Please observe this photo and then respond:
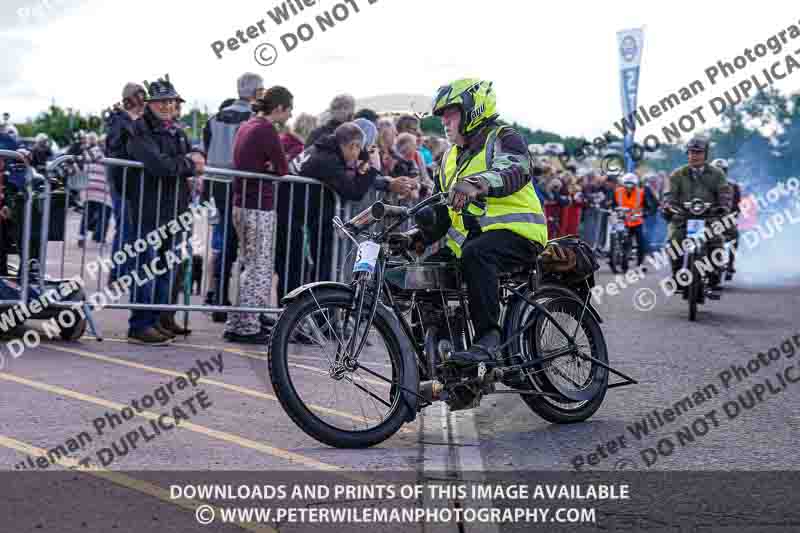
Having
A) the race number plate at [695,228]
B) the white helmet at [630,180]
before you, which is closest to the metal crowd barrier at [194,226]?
the race number plate at [695,228]

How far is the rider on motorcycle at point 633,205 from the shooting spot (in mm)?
23625

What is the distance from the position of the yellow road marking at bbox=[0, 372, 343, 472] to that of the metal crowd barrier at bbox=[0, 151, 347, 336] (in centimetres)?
190

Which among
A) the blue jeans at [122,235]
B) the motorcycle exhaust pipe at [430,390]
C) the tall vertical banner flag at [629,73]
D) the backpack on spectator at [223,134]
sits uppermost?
the tall vertical banner flag at [629,73]

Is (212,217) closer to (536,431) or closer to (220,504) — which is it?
(536,431)

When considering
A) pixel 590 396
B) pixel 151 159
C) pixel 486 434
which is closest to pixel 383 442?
pixel 486 434

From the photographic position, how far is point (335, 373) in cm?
608

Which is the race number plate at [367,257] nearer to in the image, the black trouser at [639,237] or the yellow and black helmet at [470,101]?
the yellow and black helmet at [470,101]

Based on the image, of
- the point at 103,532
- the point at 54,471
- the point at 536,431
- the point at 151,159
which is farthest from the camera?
the point at 151,159

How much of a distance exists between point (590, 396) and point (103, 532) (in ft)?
11.4

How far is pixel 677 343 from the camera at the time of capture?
1126cm

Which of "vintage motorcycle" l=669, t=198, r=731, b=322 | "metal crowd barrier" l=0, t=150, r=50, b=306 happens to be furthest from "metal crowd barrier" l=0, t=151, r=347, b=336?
"vintage motorcycle" l=669, t=198, r=731, b=322

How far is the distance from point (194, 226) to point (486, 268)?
4.32 meters

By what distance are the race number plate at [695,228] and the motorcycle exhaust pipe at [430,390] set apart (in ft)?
28.3

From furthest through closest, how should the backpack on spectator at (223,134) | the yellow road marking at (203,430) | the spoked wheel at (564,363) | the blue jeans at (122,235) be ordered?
the backpack on spectator at (223,134), the blue jeans at (122,235), the spoked wheel at (564,363), the yellow road marking at (203,430)
